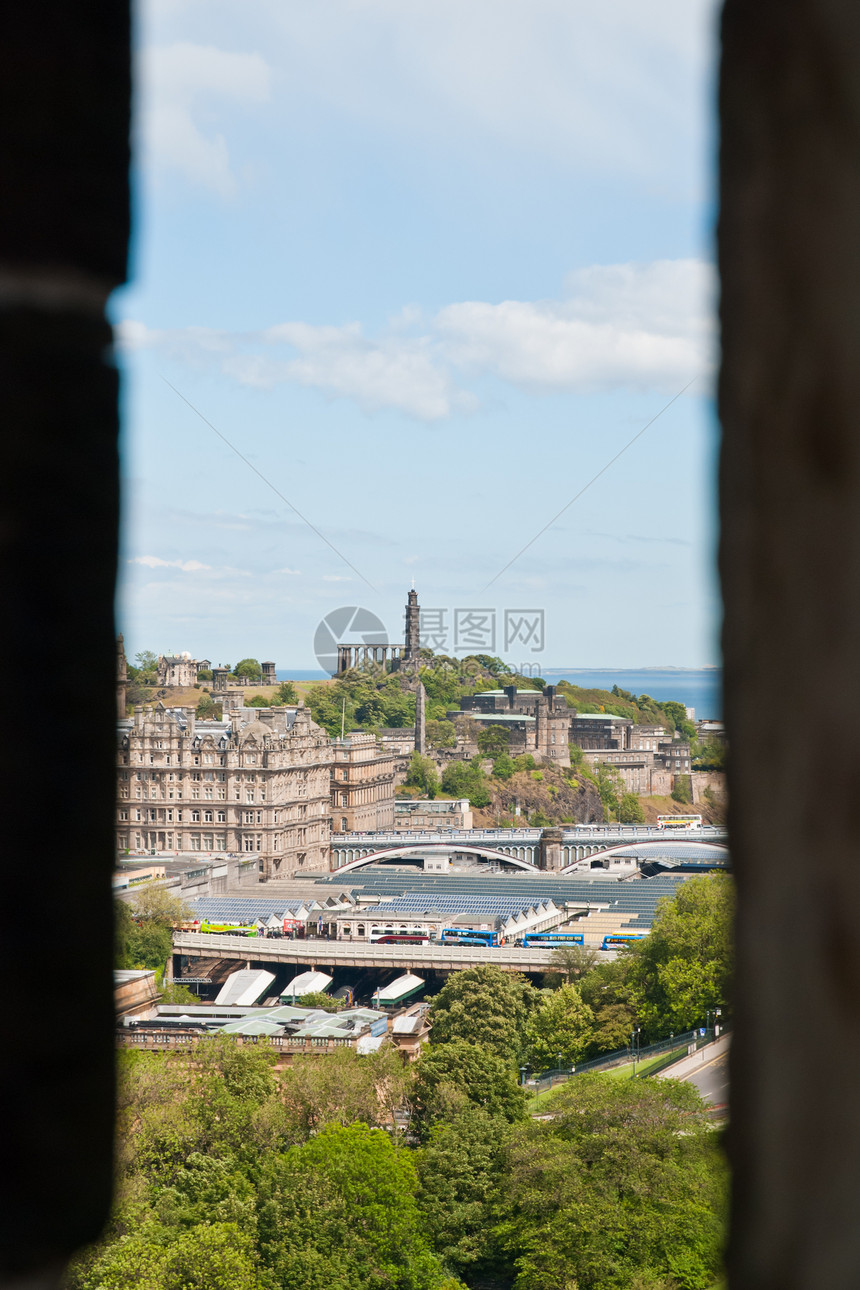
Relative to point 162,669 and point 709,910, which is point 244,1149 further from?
point 162,669

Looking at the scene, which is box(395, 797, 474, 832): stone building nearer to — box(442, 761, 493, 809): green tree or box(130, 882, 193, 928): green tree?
box(442, 761, 493, 809): green tree

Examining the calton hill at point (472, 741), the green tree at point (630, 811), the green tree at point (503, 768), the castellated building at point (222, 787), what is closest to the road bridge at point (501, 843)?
the castellated building at point (222, 787)

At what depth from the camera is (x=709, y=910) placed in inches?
990

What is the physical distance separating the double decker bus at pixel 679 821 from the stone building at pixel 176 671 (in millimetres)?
27854

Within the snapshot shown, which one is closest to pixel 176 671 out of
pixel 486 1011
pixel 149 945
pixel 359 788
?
pixel 359 788

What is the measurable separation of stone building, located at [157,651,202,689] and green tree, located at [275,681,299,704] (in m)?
5.52

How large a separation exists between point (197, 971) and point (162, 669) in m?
37.1

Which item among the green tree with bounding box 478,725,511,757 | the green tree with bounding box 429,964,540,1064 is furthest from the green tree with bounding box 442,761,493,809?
the green tree with bounding box 429,964,540,1064

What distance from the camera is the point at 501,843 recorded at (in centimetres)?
5275

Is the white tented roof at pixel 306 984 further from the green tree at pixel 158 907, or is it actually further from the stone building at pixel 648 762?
the stone building at pixel 648 762

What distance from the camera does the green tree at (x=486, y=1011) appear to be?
898 inches

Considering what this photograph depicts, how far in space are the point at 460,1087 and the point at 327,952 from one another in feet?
49.4

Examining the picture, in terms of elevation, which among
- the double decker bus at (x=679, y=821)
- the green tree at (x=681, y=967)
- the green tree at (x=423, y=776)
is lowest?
the double decker bus at (x=679, y=821)

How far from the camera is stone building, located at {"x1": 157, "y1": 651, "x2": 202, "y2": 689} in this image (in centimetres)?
6875
